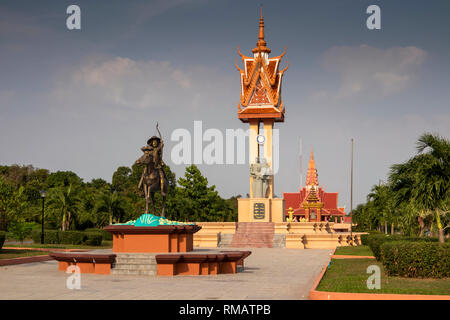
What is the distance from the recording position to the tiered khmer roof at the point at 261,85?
52.6 metres

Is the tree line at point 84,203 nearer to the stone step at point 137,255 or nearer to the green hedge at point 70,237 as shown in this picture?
the green hedge at point 70,237

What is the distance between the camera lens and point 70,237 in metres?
35.9

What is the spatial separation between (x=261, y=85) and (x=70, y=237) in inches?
1026

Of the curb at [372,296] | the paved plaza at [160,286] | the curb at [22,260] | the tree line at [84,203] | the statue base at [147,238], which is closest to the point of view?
the curb at [372,296]

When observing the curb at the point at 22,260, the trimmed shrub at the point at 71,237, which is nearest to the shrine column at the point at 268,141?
the trimmed shrub at the point at 71,237

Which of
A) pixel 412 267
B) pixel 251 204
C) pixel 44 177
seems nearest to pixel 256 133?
pixel 251 204

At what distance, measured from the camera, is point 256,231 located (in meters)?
45.3

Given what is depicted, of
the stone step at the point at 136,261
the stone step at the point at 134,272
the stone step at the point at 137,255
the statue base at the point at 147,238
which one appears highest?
the statue base at the point at 147,238

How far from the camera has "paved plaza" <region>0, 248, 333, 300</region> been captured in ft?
44.0

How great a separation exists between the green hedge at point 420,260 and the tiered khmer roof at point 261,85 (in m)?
35.9

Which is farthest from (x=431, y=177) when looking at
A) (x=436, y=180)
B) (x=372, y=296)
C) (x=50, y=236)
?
(x=50, y=236)
